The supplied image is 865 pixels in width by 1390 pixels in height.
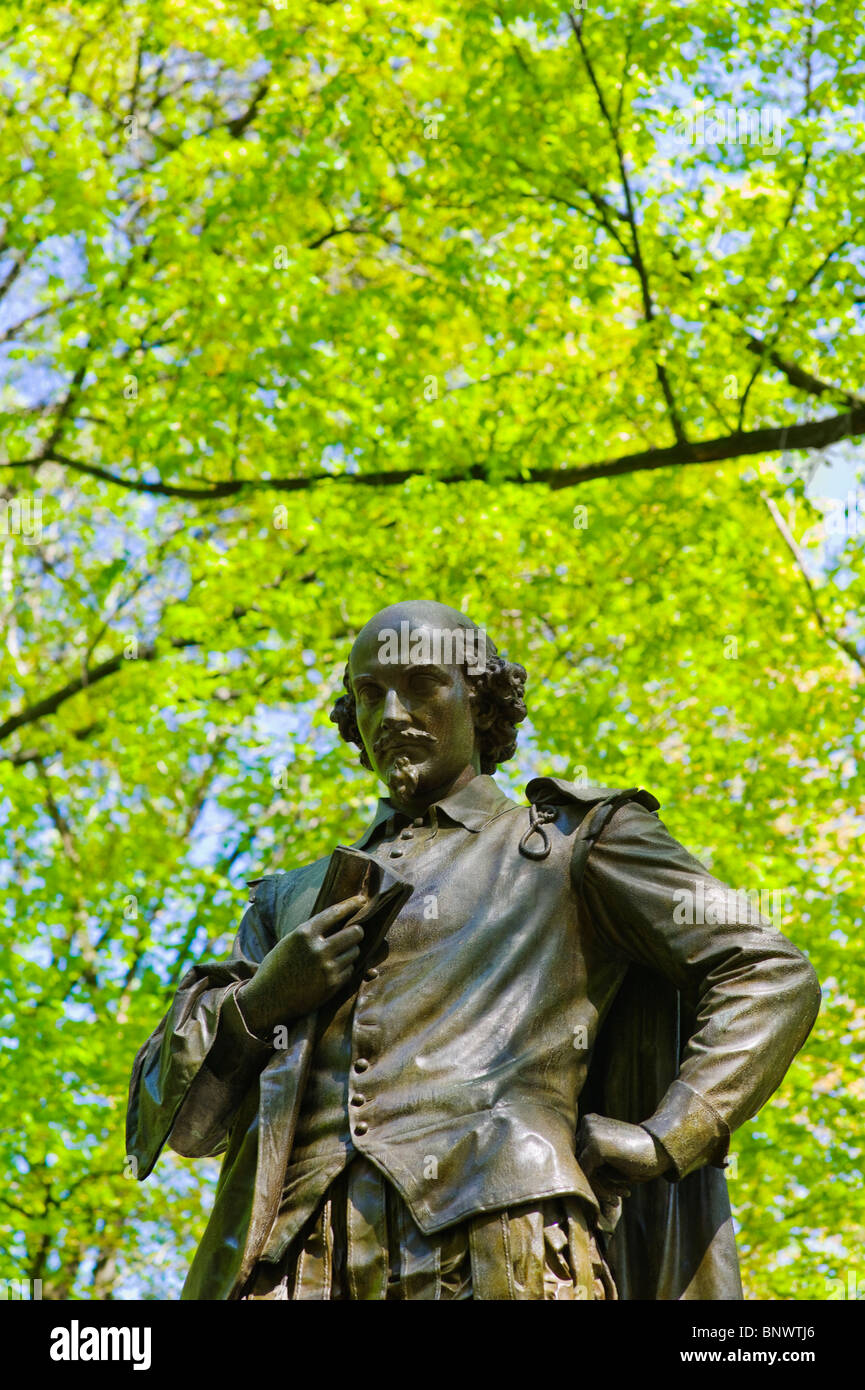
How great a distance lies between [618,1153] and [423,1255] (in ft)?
1.49

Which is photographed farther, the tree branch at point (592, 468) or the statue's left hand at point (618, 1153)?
the tree branch at point (592, 468)

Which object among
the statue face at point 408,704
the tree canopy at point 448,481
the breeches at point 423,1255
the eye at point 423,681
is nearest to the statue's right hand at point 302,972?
the breeches at point 423,1255

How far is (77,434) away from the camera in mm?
14320

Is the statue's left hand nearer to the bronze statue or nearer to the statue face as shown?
the bronze statue

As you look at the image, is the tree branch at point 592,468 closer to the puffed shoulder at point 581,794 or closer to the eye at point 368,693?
the eye at point 368,693

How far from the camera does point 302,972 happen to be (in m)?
4.77

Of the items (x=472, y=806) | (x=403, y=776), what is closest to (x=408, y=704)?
(x=403, y=776)

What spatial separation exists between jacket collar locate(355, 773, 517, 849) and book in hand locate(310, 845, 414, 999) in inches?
14.2

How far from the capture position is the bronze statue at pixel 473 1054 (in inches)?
174

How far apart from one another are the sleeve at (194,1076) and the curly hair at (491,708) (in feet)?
2.73

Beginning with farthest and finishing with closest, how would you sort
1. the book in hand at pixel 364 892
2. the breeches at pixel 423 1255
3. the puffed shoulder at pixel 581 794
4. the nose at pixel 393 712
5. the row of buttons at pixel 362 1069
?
the nose at pixel 393 712 → the puffed shoulder at pixel 581 794 → the book in hand at pixel 364 892 → the row of buttons at pixel 362 1069 → the breeches at pixel 423 1255

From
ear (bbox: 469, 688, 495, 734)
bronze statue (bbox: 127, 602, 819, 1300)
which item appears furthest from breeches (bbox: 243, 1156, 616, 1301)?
ear (bbox: 469, 688, 495, 734)
